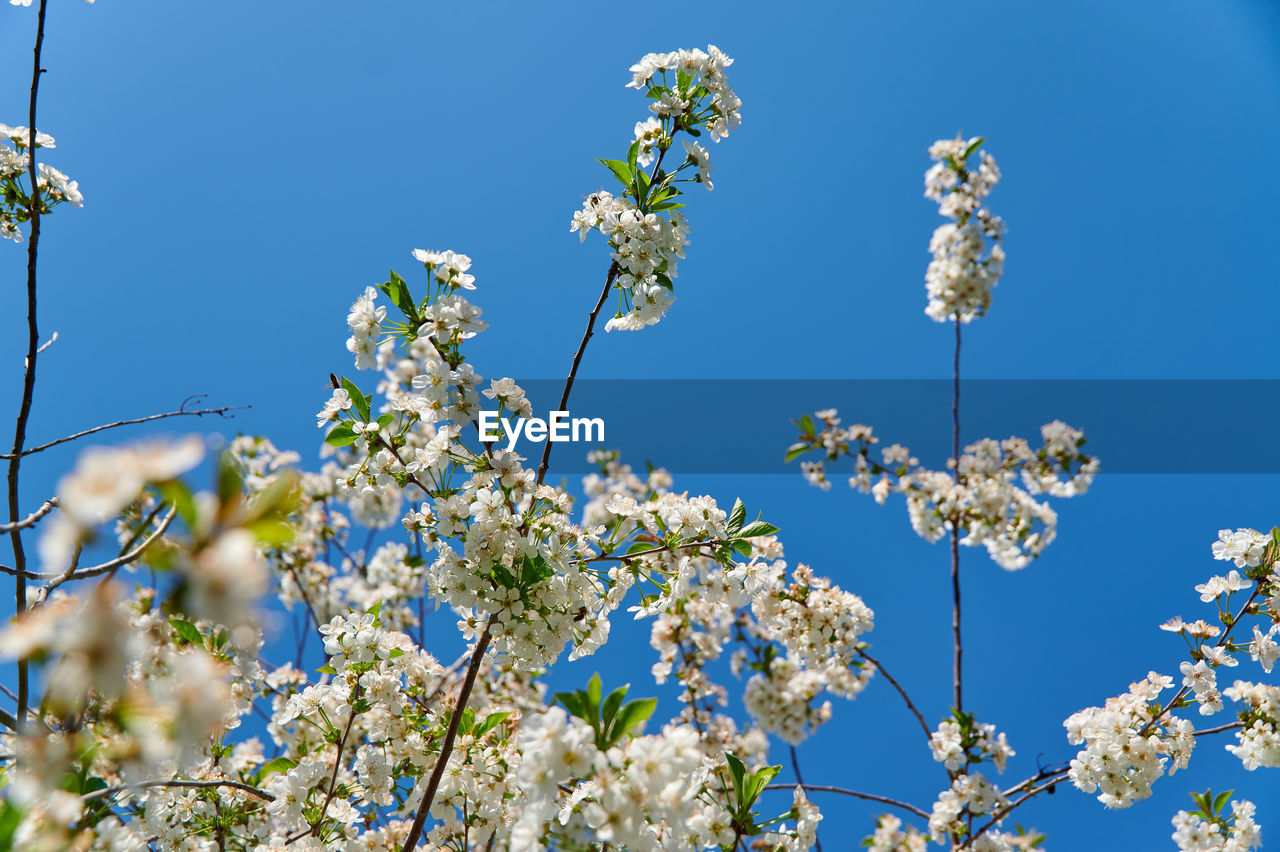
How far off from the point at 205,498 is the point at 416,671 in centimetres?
260

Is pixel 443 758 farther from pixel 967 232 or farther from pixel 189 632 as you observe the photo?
pixel 967 232

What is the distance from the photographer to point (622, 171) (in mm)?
2996

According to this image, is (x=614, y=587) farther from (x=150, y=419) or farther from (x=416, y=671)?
(x=150, y=419)

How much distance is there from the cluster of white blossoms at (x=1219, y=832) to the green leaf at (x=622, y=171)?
5.03 m

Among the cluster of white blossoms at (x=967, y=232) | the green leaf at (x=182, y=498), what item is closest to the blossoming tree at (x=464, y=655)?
the green leaf at (x=182, y=498)

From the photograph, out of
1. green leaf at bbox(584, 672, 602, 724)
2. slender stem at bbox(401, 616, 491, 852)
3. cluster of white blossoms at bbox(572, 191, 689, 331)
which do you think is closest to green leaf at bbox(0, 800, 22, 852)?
green leaf at bbox(584, 672, 602, 724)

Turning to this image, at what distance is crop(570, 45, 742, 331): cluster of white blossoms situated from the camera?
2916 mm

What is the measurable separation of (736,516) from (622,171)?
1580mm

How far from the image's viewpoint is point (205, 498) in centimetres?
81

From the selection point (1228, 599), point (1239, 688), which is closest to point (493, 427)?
point (1228, 599)

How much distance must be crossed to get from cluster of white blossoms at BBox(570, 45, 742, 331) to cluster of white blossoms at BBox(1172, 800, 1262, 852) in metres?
4.57

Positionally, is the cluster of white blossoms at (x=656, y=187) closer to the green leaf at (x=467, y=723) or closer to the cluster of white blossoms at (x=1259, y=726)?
the green leaf at (x=467, y=723)

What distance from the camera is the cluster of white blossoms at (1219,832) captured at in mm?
4078

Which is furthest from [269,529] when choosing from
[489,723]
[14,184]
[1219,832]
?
[1219,832]
